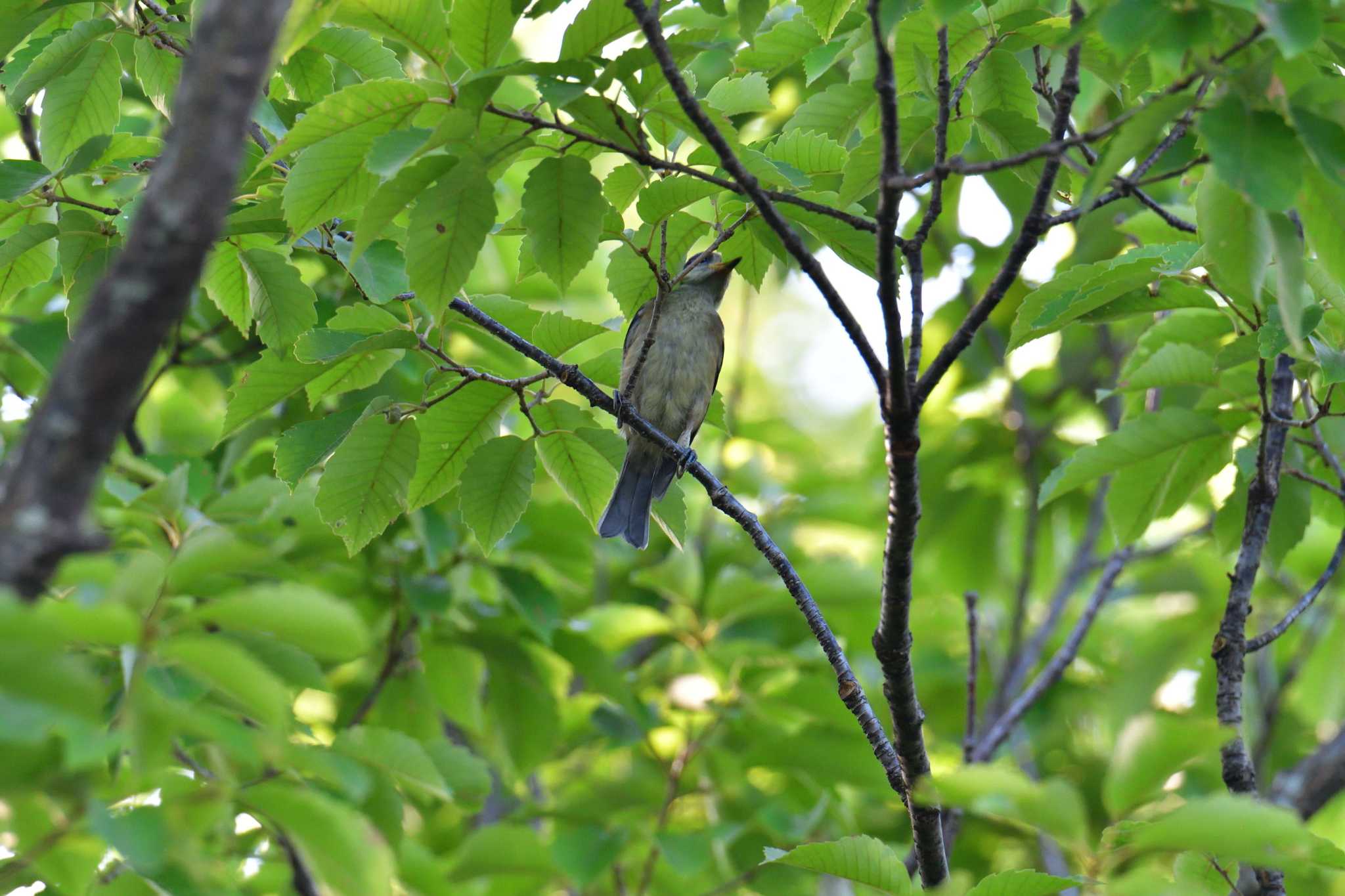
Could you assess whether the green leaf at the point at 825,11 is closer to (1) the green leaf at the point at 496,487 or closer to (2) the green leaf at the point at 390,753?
(1) the green leaf at the point at 496,487

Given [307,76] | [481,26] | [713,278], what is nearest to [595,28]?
[481,26]

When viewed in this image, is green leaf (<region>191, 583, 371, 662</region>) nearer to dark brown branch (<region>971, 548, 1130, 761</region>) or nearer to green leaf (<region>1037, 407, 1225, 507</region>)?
green leaf (<region>1037, 407, 1225, 507</region>)

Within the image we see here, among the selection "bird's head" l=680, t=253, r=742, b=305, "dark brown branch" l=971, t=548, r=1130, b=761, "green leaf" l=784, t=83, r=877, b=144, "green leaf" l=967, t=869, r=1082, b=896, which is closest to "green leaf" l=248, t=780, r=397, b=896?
"green leaf" l=967, t=869, r=1082, b=896

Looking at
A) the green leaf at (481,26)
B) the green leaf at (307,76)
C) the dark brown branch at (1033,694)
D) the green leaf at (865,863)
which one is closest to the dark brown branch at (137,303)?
the green leaf at (481,26)

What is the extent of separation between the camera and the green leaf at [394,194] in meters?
2.13

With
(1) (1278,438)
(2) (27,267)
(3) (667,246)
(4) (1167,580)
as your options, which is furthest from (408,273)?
(4) (1167,580)

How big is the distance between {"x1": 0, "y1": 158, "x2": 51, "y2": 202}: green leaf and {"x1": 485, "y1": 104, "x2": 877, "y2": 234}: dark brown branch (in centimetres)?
140

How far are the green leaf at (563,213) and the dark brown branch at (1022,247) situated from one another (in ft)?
2.35

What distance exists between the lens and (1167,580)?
5.76 meters

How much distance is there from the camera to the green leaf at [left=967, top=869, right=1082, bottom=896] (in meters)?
2.03

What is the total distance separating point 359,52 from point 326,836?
2123 millimetres

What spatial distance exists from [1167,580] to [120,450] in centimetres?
476

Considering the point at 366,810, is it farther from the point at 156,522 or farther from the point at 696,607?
the point at 696,607

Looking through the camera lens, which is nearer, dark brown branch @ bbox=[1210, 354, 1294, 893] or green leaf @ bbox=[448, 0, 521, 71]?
green leaf @ bbox=[448, 0, 521, 71]
